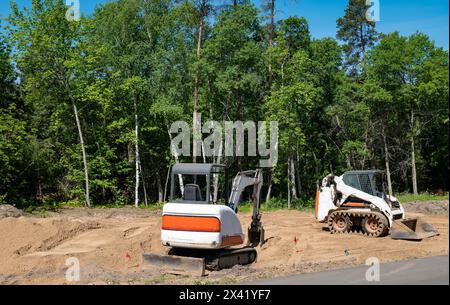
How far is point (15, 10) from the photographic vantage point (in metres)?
→ 27.7

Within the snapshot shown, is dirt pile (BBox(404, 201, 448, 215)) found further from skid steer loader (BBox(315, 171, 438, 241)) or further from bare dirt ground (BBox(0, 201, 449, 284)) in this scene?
skid steer loader (BBox(315, 171, 438, 241))

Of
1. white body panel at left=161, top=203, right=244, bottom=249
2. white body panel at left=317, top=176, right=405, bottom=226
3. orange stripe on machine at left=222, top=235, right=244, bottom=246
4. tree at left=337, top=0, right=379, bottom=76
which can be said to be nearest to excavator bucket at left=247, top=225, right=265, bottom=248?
orange stripe on machine at left=222, top=235, right=244, bottom=246

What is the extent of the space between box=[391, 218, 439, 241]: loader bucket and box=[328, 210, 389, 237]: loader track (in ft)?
1.20

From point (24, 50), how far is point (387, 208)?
22945mm

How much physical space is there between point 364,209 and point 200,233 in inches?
275

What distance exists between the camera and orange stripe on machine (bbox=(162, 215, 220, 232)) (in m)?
10.9

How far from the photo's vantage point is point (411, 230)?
Result: 15.0 meters

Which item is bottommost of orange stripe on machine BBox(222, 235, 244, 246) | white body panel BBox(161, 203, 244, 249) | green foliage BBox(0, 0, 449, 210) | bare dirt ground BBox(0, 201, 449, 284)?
bare dirt ground BBox(0, 201, 449, 284)

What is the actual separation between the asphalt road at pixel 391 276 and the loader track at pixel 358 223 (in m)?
6.04

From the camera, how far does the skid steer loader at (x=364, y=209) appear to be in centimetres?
1519

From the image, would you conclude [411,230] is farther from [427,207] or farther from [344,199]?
[427,207]

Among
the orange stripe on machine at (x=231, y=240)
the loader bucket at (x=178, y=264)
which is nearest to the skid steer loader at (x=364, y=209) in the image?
the orange stripe on machine at (x=231, y=240)

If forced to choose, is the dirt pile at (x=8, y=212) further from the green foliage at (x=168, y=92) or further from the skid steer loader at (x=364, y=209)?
the skid steer loader at (x=364, y=209)
